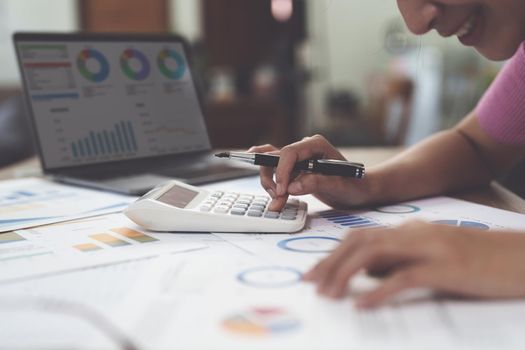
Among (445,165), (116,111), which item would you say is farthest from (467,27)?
(116,111)

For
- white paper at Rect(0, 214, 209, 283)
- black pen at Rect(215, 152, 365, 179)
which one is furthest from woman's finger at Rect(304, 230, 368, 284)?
black pen at Rect(215, 152, 365, 179)

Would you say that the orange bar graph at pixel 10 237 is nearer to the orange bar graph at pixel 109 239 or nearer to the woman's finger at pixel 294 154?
the orange bar graph at pixel 109 239

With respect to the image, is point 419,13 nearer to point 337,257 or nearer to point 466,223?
point 466,223

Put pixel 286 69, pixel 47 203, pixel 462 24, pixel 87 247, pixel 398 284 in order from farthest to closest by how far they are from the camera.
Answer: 1. pixel 286 69
2. pixel 47 203
3. pixel 462 24
4. pixel 87 247
5. pixel 398 284

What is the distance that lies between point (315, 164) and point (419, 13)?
216mm

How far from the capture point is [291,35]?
3316 mm

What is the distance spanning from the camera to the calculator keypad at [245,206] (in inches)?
26.2

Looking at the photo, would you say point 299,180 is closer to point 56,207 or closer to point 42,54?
point 56,207

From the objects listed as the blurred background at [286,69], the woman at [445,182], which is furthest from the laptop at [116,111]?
the blurred background at [286,69]

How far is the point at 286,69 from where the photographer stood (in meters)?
3.27

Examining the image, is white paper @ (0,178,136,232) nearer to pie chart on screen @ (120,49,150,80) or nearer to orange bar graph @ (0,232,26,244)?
orange bar graph @ (0,232,26,244)

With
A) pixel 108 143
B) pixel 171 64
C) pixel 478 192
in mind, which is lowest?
pixel 478 192

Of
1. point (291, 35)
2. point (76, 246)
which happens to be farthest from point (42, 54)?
point (291, 35)

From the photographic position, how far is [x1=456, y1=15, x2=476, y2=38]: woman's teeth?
709 millimetres
